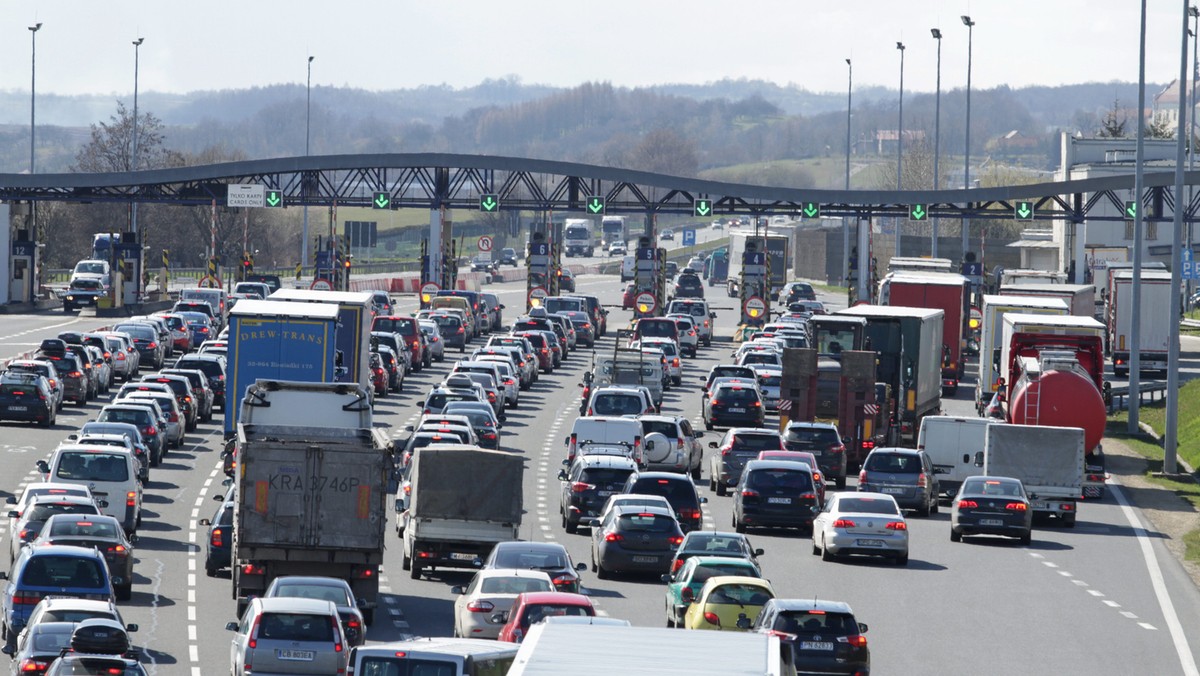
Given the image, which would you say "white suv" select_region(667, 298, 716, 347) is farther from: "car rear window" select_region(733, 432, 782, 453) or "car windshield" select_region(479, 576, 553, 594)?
"car windshield" select_region(479, 576, 553, 594)

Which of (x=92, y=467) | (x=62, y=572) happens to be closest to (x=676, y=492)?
(x=92, y=467)

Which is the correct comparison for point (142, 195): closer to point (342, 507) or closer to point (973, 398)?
point (973, 398)

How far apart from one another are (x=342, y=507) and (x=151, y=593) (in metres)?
3.58

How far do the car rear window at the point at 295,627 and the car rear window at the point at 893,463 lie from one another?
21.6 metres

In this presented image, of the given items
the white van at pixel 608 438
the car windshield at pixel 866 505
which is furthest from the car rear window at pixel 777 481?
the white van at pixel 608 438

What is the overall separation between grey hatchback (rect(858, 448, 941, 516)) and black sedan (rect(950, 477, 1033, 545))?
3.09 metres

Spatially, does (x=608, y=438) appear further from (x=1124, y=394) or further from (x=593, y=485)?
(x=1124, y=394)

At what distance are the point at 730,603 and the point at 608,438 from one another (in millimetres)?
18409

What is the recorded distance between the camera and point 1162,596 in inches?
1329

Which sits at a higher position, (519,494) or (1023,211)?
(1023,211)

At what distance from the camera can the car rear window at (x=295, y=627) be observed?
22.5 metres

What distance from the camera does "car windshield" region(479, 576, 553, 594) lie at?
84.7 ft

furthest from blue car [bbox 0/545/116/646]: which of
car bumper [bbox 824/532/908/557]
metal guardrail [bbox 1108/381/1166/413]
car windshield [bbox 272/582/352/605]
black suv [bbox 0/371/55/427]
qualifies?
metal guardrail [bbox 1108/381/1166/413]

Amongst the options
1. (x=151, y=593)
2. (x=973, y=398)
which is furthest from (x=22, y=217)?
(x=151, y=593)
